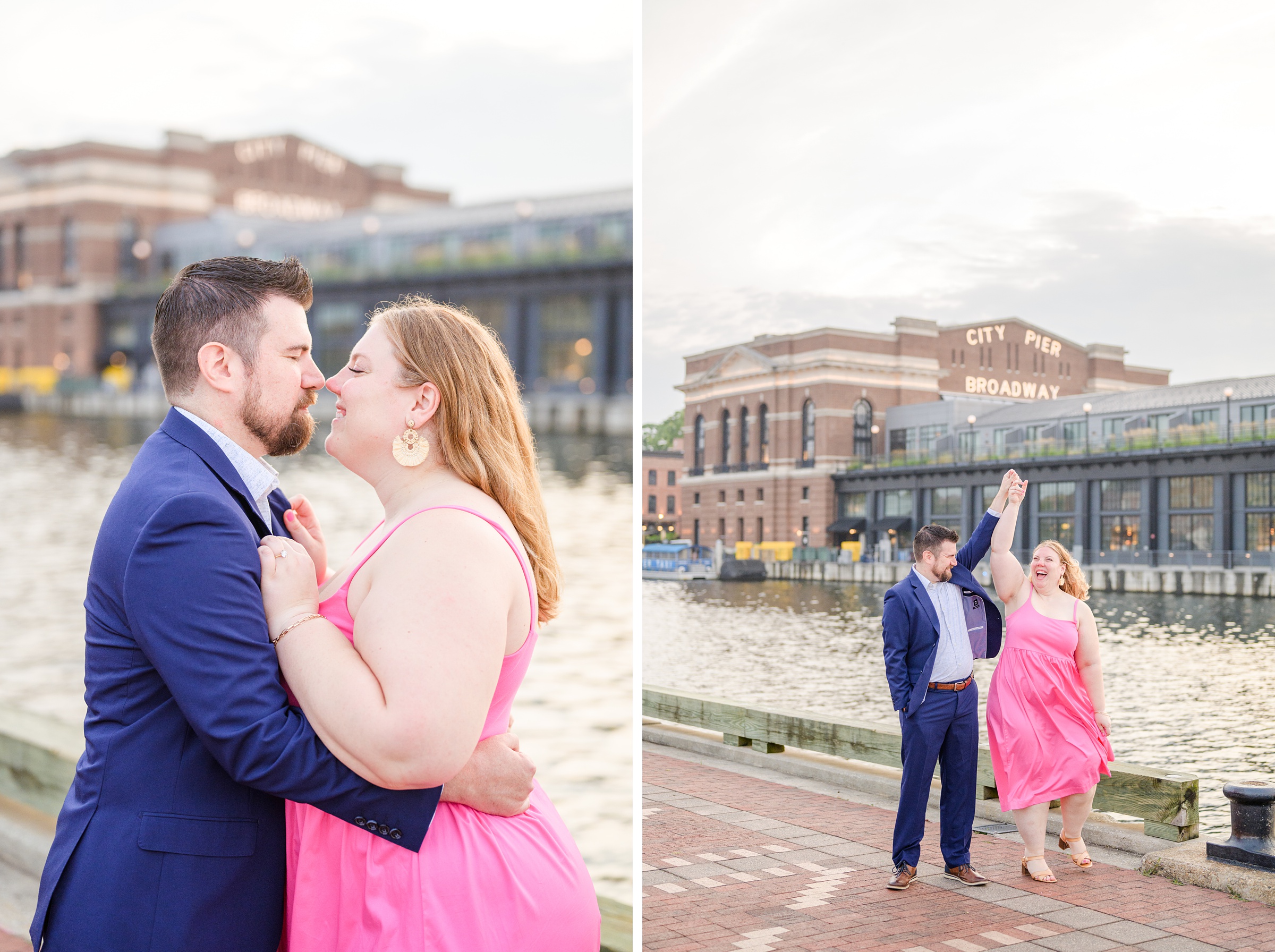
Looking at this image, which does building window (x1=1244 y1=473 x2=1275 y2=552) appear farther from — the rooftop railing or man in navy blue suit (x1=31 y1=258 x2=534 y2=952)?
man in navy blue suit (x1=31 y1=258 x2=534 y2=952)

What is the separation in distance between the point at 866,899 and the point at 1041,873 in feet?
1.95

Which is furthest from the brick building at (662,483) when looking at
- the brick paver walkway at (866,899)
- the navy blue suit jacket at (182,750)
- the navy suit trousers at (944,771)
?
the navy blue suit jacket at (182,750)

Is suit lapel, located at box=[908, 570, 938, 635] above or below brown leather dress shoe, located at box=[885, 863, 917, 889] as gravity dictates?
above

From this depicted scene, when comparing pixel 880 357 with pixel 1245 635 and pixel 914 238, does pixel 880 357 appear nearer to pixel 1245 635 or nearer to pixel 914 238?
pixel 914 238

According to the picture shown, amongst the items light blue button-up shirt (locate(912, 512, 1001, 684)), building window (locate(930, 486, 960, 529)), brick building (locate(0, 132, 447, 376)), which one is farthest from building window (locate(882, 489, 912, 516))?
brick building (locate(0, 132, 447, 376))

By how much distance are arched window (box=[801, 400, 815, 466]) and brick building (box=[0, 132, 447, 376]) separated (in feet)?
233

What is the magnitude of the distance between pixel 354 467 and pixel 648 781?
4311 millimetres

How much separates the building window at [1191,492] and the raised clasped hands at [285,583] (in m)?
3.12

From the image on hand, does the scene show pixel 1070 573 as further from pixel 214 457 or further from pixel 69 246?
pixel 69 246

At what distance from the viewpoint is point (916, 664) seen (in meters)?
3.93

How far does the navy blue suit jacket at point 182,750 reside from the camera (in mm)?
1342

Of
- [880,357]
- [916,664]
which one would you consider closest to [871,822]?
[916,664]

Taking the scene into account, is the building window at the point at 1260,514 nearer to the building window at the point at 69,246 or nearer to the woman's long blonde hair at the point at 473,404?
the woman's long blonde hair at the point at 473,404

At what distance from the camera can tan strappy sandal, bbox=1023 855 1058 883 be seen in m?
3.83
